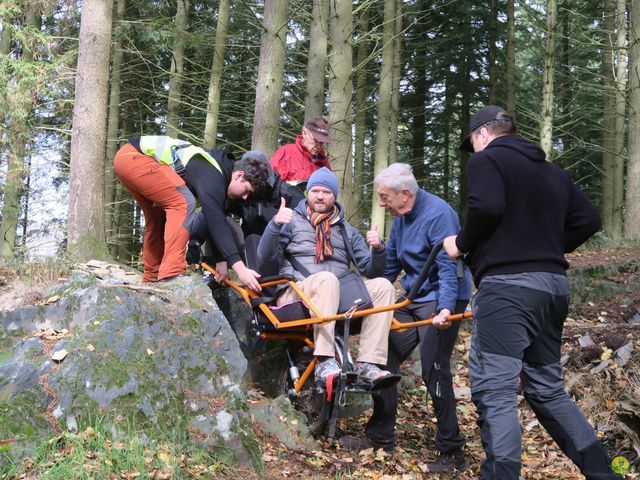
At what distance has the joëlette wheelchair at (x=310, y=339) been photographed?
4133 mm

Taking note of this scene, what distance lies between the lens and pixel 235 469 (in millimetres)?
3508

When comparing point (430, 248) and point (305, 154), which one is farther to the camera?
point (305, 154)

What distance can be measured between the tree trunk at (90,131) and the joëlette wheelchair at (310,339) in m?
3.81

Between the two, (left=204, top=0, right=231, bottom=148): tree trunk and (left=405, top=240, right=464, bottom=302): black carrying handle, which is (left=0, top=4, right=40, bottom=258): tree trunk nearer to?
(left=204, top=0, right=231, bottom=148): tree trunk

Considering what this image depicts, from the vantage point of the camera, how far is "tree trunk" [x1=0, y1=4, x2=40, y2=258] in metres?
10.4

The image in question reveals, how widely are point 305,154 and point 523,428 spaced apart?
3257 millimetres

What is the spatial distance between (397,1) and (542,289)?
40.9 feet

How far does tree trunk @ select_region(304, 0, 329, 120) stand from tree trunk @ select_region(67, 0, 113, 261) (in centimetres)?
275

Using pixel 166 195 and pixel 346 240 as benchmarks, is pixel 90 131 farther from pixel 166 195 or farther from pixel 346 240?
pixel 346 240

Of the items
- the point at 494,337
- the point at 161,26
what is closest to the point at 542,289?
the point at 494,337

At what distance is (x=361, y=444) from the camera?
14.6 ft

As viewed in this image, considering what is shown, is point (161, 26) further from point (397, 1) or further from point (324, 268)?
point (324, 268)

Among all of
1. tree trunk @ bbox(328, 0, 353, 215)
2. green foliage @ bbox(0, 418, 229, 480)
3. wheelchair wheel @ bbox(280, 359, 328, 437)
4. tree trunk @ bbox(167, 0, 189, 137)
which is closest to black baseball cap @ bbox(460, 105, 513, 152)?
wheelchair wheel @ bbox(280, 359, 328, 437)

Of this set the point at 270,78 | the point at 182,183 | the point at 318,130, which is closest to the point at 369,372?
the point at 182,183
